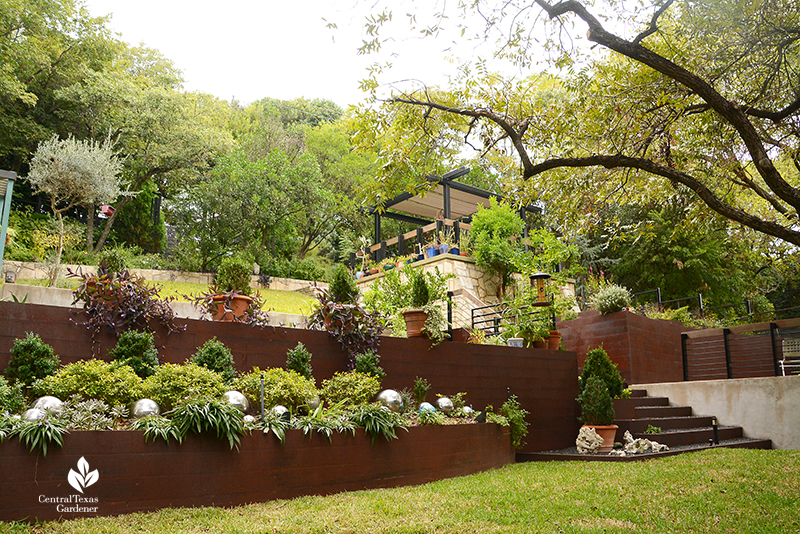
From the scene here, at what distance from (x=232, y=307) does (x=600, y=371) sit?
5.70 meters

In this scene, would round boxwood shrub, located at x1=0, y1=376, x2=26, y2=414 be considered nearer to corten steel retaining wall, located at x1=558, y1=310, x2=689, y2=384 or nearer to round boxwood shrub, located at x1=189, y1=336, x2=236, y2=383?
round boxwood shrub, located at x1=189, y1=336, x2=236, y2=383

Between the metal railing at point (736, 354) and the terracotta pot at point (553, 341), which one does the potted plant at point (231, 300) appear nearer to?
the terracotta pot at point (553, 341)

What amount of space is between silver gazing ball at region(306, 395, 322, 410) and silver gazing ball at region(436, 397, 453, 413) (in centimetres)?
195

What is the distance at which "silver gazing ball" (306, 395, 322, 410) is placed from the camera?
577cm

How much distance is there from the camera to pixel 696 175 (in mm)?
8445

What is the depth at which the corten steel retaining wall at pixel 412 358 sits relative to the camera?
5137mm

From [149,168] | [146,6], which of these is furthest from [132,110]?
[146,6]

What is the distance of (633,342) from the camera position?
11133mm

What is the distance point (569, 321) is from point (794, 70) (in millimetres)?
6424

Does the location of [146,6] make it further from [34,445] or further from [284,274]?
[34,445]

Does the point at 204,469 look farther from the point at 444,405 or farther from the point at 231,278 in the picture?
the point at 444,405

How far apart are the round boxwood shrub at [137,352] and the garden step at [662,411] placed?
7.78 m

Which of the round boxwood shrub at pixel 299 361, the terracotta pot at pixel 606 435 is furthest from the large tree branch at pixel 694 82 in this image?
the round boxwood shrub at pixel 299 361

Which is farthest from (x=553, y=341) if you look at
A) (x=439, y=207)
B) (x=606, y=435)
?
(x=439, y=207)
